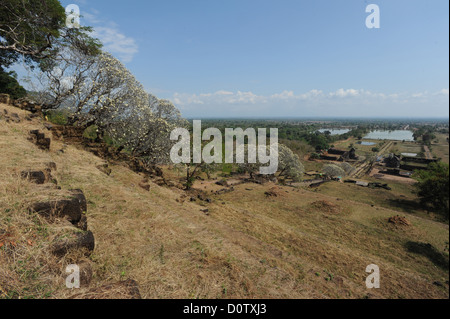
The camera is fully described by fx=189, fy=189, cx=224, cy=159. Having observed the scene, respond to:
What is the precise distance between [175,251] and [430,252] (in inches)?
625

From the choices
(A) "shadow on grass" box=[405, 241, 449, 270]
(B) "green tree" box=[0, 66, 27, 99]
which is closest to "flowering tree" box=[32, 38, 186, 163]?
(B) "green tree" box=[0, 66, 27, 99]

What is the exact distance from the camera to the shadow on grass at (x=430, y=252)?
10695 mm

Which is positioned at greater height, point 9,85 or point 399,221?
point 9,85

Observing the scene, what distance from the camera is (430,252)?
1169 cm

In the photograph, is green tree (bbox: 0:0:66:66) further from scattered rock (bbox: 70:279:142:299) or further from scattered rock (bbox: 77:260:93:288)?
scattered rock (bbox: 70:279:142:299)

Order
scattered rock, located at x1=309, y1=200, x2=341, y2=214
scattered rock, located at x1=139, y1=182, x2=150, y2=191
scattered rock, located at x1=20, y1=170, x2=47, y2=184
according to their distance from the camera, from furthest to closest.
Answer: scattered rock, located at x1=309, y1=200, x2=341, y2=214 < scattered rock, located at x1=139, y1=182, x2=150, y2=191 < scattered rock, located at x1=20, y1=170, x2=47, y2=184

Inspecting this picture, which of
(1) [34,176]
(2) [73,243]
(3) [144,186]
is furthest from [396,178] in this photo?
(1) [34,176]

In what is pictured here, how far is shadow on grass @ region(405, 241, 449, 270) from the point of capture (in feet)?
35.1

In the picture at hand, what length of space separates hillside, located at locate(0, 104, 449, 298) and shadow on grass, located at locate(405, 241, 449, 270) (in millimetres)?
60

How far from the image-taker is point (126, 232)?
5.23 m

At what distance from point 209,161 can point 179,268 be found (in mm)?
20071

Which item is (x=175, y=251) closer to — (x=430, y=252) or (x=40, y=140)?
(x=40, y=140)
